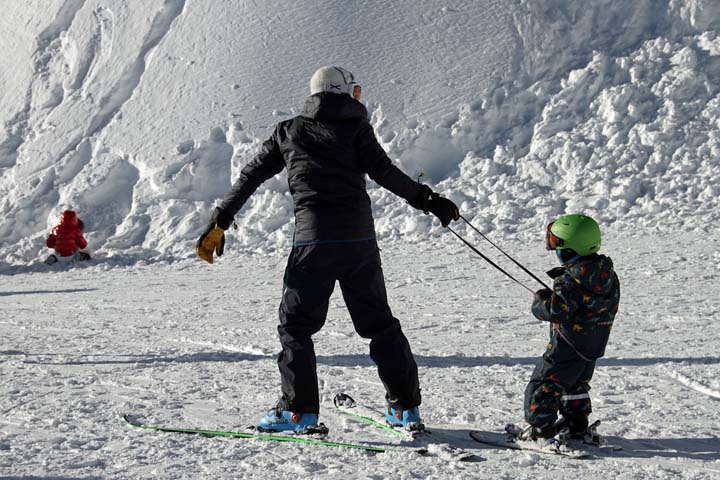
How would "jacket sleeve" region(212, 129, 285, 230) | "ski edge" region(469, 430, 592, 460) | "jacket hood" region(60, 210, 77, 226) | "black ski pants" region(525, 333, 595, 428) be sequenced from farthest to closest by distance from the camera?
"jacket hood" region(60, 210, 77, 226), "jacket sleeve" region(212, 129, 285, 230), "black ski pants" region(525, 333, 595, 428), "ski edge" region(469, 430, 592, 460)

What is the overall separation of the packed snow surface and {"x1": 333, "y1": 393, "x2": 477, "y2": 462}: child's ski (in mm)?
81

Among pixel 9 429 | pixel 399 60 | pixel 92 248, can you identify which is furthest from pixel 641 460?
pixel 399 60

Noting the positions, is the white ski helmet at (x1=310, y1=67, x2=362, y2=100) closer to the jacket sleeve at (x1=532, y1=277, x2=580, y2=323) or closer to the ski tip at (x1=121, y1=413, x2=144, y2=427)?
the jacket sleeve at (x1=532, y1=277, x2=580, y2=323)

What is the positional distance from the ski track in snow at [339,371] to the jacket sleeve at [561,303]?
628 mm

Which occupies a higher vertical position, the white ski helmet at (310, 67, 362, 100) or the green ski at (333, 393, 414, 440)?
the white ski helmet at (310, 67, 362, 100)

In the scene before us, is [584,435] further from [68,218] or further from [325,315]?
[68,218]

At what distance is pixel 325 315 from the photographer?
13.1 ft

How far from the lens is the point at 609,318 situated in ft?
12.3

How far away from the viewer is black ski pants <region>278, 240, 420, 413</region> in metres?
3.97

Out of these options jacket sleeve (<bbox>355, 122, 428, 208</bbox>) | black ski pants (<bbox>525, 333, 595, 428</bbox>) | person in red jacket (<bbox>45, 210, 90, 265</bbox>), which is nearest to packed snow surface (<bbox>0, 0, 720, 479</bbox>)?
black ski pants (<bbox>525, 333, 595, 428</bbox>)

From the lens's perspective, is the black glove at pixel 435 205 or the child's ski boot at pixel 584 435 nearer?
the child's ski boot at pixel 584 435

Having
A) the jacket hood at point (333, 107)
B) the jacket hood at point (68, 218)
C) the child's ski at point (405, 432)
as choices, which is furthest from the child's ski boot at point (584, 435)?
the jacket hood at point (68, 218)

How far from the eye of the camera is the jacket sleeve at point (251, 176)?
4180mm

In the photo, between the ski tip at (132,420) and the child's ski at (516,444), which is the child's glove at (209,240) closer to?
the ski tip at (132,420)
